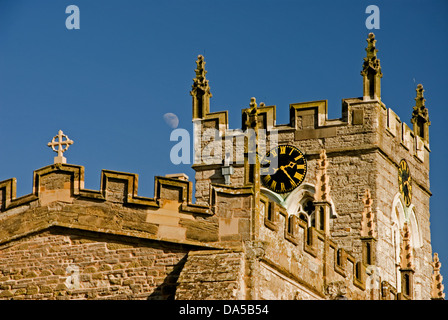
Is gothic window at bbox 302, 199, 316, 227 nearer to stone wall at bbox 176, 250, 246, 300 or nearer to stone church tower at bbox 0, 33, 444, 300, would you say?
stone church tower at bbox 0, 33, 444, 300

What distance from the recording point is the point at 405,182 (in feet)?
164

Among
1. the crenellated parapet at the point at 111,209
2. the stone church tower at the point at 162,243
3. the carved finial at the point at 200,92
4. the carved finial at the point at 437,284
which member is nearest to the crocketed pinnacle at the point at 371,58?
the carved finial at the point at 200,92

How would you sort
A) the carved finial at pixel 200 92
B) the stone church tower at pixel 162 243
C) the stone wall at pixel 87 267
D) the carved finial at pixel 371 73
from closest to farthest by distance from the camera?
1. the stone church tower at pixel 162 243
2. the stone wall at pixel 87 267
3. the carved finial at pixel 371 73
4. the carved finial at pixel 200 92

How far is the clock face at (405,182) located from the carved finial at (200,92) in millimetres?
6889

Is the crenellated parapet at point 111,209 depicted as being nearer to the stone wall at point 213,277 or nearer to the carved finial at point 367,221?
the stone wall at point 213,277

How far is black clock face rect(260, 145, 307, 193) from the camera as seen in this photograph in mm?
48125

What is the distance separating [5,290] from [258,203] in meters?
5.33

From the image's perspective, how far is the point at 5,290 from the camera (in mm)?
29188

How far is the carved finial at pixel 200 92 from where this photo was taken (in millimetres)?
50531

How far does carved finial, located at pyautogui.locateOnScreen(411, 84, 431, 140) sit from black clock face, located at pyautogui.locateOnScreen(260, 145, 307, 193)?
6659 mm

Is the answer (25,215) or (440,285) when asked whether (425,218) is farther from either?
(25,215)

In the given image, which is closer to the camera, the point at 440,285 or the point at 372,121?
the point at 440,285

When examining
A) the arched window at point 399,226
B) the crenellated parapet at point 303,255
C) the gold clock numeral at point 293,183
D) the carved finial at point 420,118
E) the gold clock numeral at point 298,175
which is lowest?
the crenellated parapet at point 303,255
